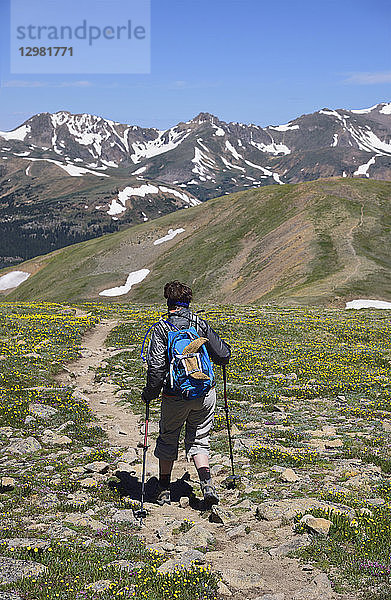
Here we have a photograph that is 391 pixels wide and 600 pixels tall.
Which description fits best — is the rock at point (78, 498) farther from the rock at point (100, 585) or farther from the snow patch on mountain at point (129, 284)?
the snow patch on mountain at point (129, 284)

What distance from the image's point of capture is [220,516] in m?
10.6

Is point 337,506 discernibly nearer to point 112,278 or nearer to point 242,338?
point 242,338

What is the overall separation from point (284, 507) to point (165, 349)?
13.4 ft

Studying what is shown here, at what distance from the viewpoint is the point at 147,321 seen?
41.3m

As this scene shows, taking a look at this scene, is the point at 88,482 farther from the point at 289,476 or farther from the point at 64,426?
the point at 289,476

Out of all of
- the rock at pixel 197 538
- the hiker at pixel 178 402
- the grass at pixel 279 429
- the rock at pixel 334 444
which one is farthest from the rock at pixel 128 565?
the rock at pixel 334 444

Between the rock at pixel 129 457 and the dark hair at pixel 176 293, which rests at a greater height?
the dark hair at pixel 176 293

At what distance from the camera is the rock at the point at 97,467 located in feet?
43.8

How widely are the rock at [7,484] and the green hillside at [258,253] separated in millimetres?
58346

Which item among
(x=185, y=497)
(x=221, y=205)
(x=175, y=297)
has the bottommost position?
(x=185, y=497)

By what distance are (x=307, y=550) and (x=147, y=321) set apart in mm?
33093

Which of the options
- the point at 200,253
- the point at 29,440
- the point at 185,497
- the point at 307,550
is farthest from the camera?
→ the point at 200,253

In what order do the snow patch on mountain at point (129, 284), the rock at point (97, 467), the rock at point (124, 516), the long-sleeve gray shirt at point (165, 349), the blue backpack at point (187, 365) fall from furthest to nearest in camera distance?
1. the snow patch on mountain at point (129, 284)
2. the rock at point (97, 467)
3. the long-sleeve gray shirt at point (165, 349)
4. the blue backpack at point (187, 365)
5. the rock at point (124, 516)

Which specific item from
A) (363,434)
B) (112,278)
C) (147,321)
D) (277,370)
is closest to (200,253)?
(112,278)
